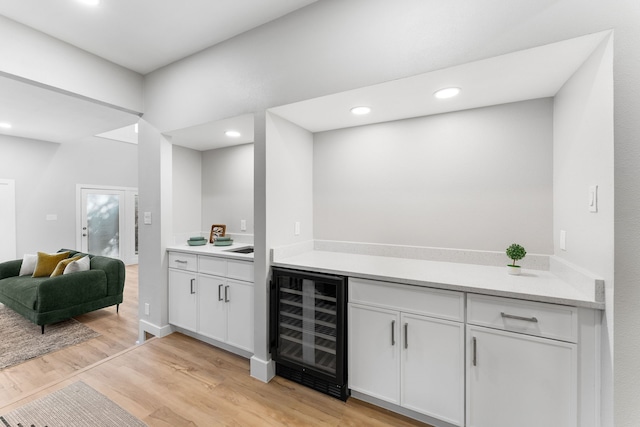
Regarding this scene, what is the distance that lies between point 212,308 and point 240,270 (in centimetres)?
53

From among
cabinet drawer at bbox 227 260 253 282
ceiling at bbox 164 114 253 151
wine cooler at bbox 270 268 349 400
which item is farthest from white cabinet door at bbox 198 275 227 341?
ceiling at bbox 164 114 253 151

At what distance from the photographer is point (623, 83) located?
3.98 ft

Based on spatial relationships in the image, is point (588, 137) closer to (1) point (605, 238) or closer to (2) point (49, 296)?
(1) point (605, 238)

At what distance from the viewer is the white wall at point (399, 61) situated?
3.96 feet

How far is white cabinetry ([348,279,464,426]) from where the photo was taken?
161 centimetres

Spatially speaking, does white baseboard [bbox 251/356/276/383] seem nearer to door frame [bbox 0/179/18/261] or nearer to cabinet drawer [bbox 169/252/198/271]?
cabinet drawer [bbox 169/252/198/271]

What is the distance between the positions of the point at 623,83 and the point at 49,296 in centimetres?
494

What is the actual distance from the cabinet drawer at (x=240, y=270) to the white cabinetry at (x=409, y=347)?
3.03 feet

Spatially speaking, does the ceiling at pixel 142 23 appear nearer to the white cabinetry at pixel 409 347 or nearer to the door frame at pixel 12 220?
the white cabinetry at pixel 409 347

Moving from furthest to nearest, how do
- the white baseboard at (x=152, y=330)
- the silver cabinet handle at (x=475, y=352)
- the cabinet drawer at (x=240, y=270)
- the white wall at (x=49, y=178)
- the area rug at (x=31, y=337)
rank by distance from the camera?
the white wall at (x=49, y=178) < the white baseboard at (x=152, y=330) < the area rug at (x=31, y=337) < the cabinet drawer at (x=240, y=270) < the silver cabinet handle at (x=475, y=352)

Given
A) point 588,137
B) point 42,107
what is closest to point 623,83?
point 588,137

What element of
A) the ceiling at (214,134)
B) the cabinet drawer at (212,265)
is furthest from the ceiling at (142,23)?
the cabinet drawer at (212,265)

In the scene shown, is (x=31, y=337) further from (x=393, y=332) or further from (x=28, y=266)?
(x=393, y=332)

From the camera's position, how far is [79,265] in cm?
361
